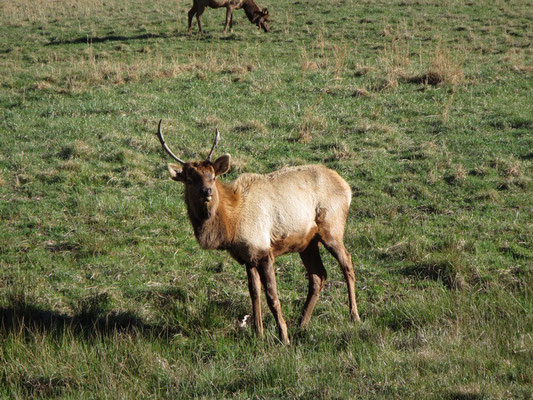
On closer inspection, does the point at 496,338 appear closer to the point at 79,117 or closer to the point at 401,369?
the point at 401,369

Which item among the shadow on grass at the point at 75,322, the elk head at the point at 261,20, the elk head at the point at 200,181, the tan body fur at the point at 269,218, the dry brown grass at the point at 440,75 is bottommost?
the shadow on grass at the point at 75,322

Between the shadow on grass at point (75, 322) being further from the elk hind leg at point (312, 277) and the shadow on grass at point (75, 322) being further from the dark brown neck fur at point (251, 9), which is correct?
the dark brown neck fur at point (251, 9)

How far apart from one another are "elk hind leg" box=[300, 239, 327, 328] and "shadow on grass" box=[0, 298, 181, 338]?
4.67 ft

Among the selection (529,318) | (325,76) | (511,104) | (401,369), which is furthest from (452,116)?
(401,369)

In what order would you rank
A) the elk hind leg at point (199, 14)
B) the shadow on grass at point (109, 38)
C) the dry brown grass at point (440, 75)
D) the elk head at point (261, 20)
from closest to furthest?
the dry brown grass at point (440, 75)
the shadow on grass at point (109, 38)
the elk hind leg at point (199, 14)
the elk head at point (261, 20)

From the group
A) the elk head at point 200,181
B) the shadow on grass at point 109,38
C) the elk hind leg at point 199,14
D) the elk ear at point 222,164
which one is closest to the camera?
the elk head at point 200,181

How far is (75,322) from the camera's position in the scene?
675cm

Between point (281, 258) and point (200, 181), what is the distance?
2.71m

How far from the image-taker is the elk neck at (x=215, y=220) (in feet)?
19.9

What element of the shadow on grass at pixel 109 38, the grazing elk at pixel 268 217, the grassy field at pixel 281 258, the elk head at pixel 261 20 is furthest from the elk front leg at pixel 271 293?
the elk head at pixel 261 20

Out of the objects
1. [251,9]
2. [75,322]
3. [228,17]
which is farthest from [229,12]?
[75,322]

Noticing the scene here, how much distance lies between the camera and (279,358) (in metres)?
5.42

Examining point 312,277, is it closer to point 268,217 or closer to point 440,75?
point 268,217

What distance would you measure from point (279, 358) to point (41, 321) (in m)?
2.90
